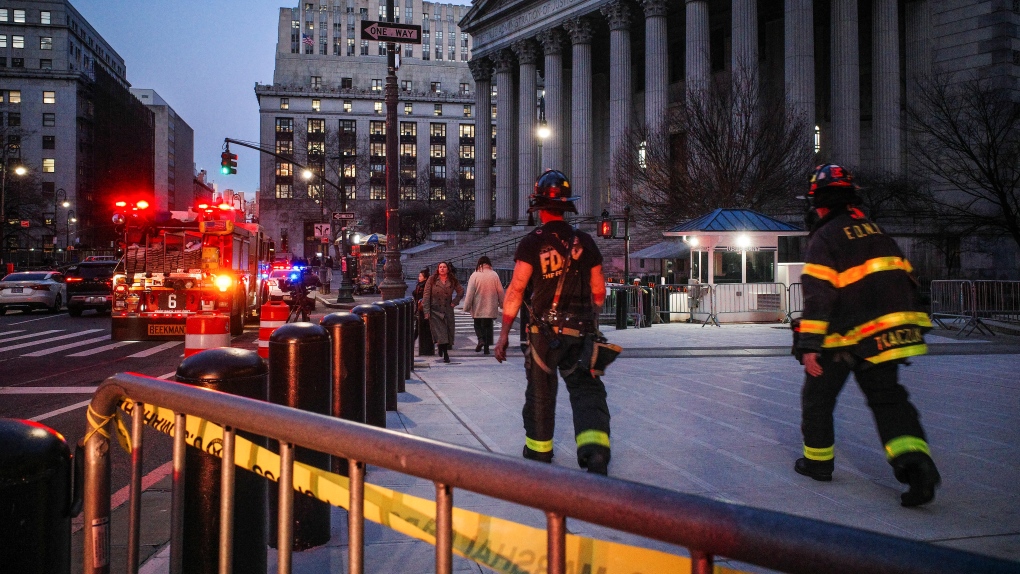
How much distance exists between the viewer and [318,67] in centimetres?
11781

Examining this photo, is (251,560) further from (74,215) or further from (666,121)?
(74,215)

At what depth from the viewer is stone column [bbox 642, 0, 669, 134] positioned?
136 ft

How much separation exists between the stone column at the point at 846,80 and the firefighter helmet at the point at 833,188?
3539 cm

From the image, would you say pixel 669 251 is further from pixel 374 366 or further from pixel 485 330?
pixel 374 366

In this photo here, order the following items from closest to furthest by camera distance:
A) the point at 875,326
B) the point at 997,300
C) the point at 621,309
A: the point at 875,326
the point at 997,300
the point at 621,309

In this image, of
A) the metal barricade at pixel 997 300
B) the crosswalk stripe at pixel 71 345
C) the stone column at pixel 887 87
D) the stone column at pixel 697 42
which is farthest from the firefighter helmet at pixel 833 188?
the stone column at pixel 887 87

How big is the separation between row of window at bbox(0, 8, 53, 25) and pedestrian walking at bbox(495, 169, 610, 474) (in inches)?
4241

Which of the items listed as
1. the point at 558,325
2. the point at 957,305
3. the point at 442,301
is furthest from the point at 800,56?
the point at 558,325

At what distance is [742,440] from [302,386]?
13.7 ft

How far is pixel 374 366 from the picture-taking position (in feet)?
23.0

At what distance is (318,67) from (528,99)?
7588 cm

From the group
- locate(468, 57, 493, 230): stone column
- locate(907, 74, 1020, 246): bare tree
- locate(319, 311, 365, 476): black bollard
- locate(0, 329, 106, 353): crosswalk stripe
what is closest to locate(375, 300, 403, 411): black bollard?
locate(319, 311, 365, 476): black bollard

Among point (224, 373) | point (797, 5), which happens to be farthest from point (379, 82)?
point (224, 373)

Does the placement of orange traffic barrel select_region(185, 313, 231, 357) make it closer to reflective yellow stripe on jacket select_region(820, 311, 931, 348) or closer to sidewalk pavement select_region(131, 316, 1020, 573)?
sidewalk pavement select_region(131, 316, 1020, 573)
